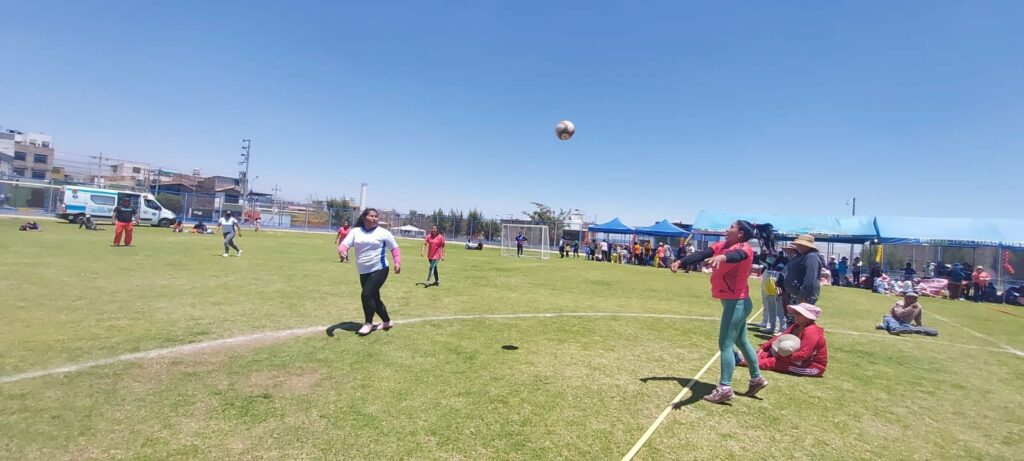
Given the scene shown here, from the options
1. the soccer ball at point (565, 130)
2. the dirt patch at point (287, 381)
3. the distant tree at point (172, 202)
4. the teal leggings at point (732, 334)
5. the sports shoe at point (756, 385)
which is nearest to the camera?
the dirt patch at point (287, 381)

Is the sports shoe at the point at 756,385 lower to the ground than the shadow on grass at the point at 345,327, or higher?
higher

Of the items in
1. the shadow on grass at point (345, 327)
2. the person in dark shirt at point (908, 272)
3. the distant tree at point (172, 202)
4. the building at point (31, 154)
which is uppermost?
the building at point (31, 154)

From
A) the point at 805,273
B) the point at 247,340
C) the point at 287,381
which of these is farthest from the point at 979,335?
the point at 247,340

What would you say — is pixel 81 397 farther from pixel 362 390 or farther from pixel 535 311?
pixel 535 311

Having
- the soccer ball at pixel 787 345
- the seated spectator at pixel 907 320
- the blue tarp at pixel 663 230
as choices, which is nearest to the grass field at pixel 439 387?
the soccer ball at pixel 787 345

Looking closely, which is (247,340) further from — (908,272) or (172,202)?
(172,202)

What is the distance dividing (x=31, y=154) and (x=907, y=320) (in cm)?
10773

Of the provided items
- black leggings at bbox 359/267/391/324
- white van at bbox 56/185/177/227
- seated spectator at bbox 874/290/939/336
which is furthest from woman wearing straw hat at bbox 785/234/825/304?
white van at bbox 56/185/177/227

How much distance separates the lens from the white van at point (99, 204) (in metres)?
33.1

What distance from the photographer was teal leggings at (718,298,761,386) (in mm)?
5020

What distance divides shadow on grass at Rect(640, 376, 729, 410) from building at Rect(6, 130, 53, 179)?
95.2m

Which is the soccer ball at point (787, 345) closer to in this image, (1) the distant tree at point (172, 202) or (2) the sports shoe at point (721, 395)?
(2) the sports shoe at point (721, 395)

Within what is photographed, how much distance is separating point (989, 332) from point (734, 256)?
12.5 m

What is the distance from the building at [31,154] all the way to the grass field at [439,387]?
284 ft
